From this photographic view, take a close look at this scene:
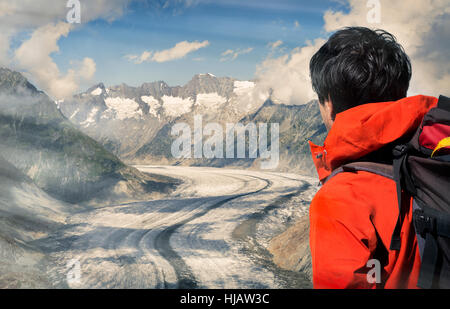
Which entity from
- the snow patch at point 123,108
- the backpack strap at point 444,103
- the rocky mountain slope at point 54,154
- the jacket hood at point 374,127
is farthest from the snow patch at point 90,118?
the backpack strap at point 444,103

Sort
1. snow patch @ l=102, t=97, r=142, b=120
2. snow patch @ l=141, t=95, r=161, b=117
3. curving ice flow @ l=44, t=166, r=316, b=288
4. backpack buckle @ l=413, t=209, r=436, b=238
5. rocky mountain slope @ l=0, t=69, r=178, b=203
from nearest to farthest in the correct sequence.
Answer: backpack buckle @ l=413, t=209, r=436, b=238 → curving ice flow @ l=44, t=166, r=316, b=288 → rocky mountain slope @ l=0, t=69, r=178, b=203 → snow patch @ l=141, t=95, r=161, b=117 → snow patch @ l=102, t=97, r=142, b=120

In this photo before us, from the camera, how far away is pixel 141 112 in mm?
150000

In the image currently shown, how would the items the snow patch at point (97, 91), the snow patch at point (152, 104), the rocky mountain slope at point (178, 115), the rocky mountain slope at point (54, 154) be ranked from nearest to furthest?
1. the rocky mountain slope at point (54, 154)
2. the rocky mountain slope at point (178, 115)
3. the snow patch at point (152, 104)
4. the snow patch at point (97, 91)

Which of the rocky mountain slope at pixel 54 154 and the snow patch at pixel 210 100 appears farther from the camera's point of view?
the snow patch at pixel 210 100

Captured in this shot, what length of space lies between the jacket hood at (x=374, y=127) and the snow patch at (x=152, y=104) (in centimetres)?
14467

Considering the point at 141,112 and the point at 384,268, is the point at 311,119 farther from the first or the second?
the point at 141,112

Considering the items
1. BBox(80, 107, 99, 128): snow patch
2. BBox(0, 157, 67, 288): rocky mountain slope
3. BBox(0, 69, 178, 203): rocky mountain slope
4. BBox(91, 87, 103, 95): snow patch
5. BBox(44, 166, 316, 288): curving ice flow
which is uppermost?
BBox(91, 87, 103, 95): snow patch

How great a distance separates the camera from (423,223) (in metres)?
1.27

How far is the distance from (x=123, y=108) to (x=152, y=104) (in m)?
14.2

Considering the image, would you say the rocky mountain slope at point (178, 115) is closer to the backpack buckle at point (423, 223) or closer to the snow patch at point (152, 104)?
the snow patch at point (152, 104)

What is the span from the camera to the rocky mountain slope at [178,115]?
70375 mm

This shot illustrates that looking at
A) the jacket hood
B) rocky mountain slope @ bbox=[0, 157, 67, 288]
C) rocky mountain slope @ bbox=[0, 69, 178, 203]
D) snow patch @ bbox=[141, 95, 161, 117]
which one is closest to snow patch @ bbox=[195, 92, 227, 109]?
snow patch @ bbox=[141, 95, 161, 117]

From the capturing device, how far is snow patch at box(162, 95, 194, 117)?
140 metres

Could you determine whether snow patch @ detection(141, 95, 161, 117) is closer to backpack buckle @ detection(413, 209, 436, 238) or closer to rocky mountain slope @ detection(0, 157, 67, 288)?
rocky mountain slope @ detection(0, 157, 67, 288)
